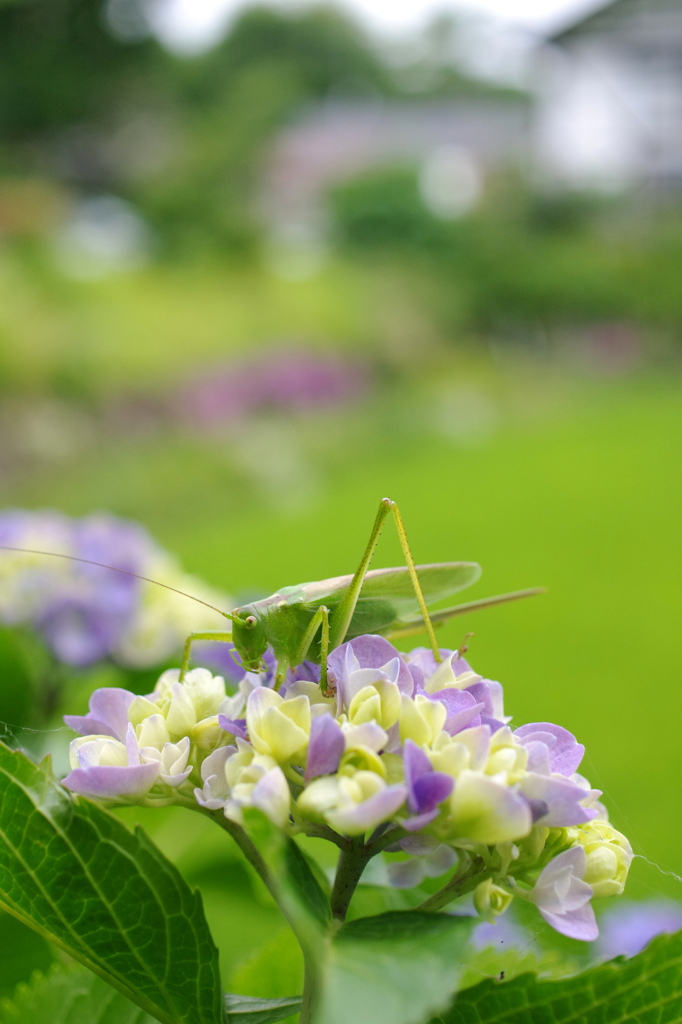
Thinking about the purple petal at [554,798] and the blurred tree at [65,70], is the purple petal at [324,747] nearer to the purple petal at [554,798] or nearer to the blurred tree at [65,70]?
the purple petal at [554,798]

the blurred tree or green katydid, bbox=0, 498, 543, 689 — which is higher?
the blurred tree

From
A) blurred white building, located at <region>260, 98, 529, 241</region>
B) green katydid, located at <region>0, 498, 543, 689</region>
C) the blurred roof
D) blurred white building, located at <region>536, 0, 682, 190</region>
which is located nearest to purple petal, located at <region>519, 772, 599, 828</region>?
green katydid, located at <region>0, 498, 543, 689</region>

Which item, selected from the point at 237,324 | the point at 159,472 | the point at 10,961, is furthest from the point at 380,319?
the point at 10,961

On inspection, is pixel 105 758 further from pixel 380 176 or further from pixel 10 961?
pixel 380 176

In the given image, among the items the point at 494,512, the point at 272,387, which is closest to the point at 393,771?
the point at 494,512

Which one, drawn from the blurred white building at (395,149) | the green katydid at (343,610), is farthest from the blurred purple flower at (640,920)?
the blurred white building at (395,149)

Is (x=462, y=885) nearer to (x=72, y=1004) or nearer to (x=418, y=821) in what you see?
(x=418, y=821)

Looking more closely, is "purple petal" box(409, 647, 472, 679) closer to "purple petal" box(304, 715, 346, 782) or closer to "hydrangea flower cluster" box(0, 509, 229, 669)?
"purple petal" box(304, 715, 346, 782)
